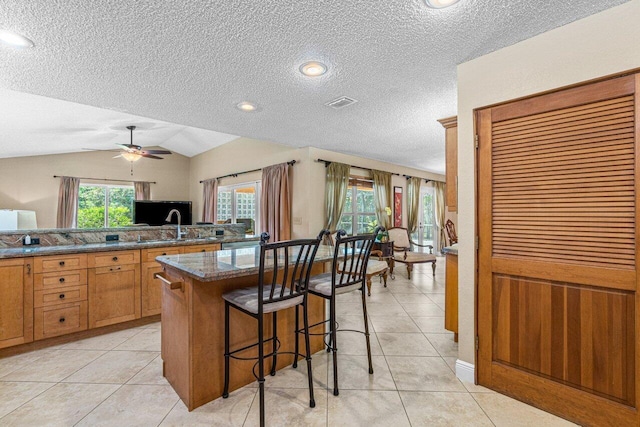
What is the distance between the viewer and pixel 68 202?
6.66m

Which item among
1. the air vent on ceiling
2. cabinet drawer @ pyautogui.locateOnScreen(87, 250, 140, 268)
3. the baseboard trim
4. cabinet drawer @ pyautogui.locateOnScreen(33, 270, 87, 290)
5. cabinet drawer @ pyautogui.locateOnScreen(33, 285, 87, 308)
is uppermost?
the air vent on ceiling

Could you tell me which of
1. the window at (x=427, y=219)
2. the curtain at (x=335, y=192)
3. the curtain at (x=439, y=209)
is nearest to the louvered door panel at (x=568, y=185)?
the curtain at (x=335, y=192)

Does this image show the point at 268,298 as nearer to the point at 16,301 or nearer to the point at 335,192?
the point at 16,301

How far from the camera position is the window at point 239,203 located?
20.7 ft

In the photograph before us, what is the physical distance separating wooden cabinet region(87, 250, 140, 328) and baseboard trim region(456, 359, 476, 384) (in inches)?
124

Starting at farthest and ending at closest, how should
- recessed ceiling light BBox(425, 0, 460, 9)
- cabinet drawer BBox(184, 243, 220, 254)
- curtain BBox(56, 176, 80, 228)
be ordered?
curtain BBox(56, 176, 80, 228) → cabinet drawer BBox(184, 243, 220, 254) → recessed ceiling light BBox(425, 0, 460, 9)

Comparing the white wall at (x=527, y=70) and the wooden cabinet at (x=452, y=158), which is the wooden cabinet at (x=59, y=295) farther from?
the wooden cabinet at (x=452, y=158)

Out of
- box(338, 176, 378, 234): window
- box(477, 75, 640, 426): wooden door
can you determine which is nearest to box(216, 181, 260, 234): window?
box(338, 176, 378, 234): window

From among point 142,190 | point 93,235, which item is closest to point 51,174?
point 142,190

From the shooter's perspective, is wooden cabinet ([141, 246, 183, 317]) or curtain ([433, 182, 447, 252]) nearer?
wooden cabinet ([141, 246, 183, 317])

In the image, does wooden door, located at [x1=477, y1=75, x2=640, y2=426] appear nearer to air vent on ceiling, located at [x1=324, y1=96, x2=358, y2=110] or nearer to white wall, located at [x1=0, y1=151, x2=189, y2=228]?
air vent on ceiling, located at [x1=324, y1=96, x2=358, y2=110]

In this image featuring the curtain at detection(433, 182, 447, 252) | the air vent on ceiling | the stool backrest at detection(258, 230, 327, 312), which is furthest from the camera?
the curtain at detection(433, 182, 447, 252)

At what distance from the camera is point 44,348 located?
8.73 ft

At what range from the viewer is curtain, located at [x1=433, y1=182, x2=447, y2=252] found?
8.23m
